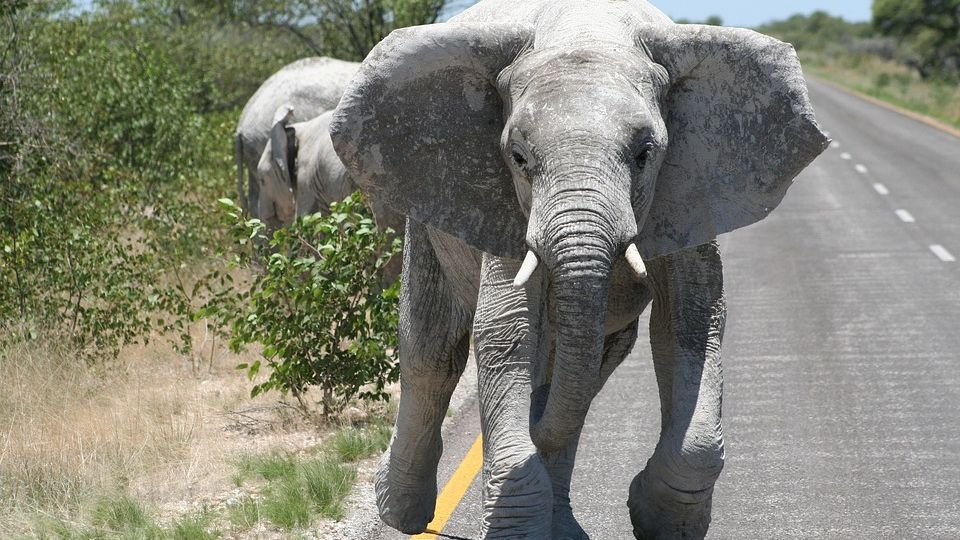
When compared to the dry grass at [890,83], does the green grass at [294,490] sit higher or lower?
higher

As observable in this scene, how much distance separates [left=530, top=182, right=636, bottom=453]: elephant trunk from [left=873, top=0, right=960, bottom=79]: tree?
218 ft

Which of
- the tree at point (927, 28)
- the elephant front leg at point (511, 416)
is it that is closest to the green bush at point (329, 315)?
the elephant front leg at point (511, 416)

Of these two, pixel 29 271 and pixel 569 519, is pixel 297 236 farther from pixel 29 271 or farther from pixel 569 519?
pixel 569 519

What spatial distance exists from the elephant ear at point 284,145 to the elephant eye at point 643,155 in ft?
32.9

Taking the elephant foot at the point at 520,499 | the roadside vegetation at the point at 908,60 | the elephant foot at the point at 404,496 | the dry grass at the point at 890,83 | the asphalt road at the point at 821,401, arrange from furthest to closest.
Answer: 1. the roadside vegetation at the point at 908,60
2. the dry grass at the point at 890,83
3. the asphalt road at the point at 821,401
4. the elephant foot at the point at 404,496
5. the elephant foot at the point at 520,499

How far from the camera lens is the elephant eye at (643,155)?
14.6 ft

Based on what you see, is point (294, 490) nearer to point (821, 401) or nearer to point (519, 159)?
point (519, 159)

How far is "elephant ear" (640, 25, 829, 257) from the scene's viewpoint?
4.81 meters

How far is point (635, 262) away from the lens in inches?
166

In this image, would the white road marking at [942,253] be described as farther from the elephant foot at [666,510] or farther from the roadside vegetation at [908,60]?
the roadside vegetation at [908,60]

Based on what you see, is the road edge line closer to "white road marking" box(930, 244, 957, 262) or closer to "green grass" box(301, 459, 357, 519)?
"white road marking" box(930, 244, 957, 262)

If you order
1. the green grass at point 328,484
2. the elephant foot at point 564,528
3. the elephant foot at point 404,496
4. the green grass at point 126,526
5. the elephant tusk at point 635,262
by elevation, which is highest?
the elephant tusk at point 635,262

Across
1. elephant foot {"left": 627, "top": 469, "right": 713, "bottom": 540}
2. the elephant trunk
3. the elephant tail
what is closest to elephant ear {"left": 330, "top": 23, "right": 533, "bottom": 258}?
the elephant trunk

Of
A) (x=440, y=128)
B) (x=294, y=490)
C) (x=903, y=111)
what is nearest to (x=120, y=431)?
(x=294, y=490)
